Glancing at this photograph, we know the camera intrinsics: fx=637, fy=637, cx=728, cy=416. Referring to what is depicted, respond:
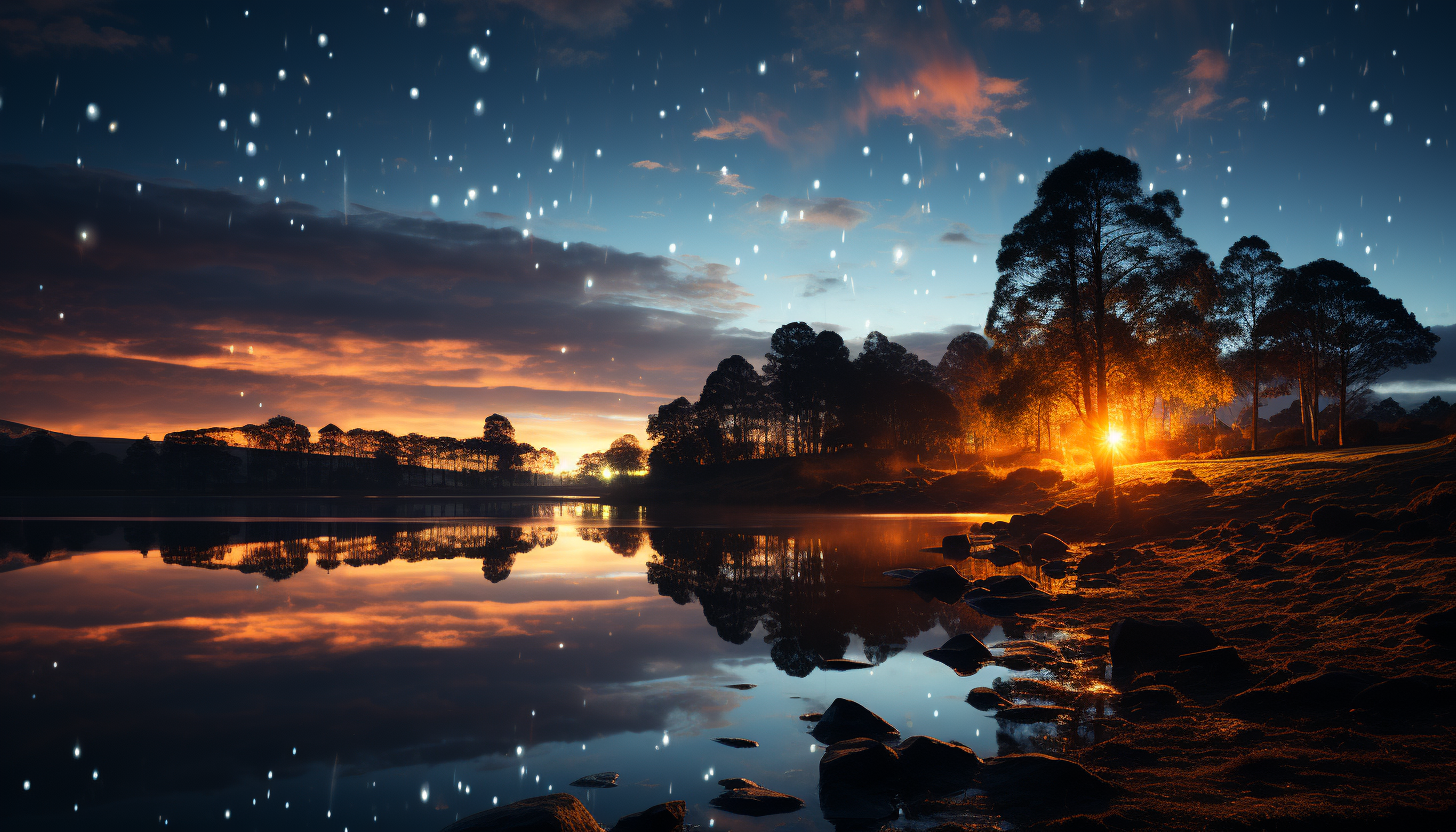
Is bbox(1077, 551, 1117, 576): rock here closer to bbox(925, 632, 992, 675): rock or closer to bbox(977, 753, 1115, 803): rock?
bbox(925, 632, 992, 675): rock

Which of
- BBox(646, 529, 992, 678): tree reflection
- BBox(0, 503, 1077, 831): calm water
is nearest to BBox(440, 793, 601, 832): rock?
BBox(0, 503, 1077, 831): calm water

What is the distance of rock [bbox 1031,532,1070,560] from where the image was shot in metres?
21.9

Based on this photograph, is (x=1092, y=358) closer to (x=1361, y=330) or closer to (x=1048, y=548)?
(x=1048, y=548)

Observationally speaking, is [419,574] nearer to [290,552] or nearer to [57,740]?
[290,552]

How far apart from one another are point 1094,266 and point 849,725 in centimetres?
2615

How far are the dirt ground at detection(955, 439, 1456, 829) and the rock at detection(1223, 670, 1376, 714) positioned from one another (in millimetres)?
17

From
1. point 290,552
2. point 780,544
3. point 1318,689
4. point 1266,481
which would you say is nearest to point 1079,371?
point 1266,481

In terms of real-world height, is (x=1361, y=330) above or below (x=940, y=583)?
above

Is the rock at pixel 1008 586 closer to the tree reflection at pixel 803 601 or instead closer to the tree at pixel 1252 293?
the tree reflection at pixel 803 601

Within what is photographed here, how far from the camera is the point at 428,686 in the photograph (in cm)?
921

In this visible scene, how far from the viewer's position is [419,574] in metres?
19.8

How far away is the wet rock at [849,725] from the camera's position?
7.09 m

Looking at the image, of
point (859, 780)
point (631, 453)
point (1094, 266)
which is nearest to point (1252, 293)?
point (1094, 266)

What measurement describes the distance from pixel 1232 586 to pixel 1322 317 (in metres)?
52.8
